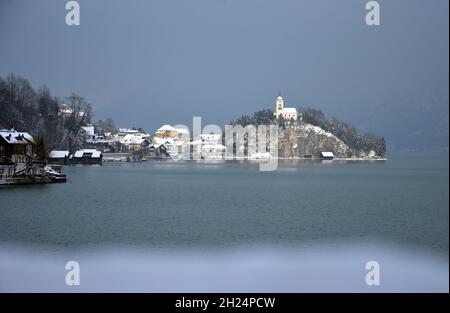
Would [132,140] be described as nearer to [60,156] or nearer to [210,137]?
[210,137]

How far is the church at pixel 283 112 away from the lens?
67938 mm

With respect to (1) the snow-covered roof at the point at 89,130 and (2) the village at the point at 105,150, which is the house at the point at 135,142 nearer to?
(2) the village at the point at 105,150

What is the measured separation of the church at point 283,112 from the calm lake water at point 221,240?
4952 centimetres

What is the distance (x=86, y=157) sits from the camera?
40.0 m

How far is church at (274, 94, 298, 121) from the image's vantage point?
6794 cm

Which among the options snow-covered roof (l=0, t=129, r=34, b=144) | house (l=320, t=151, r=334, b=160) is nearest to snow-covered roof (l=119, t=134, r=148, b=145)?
house (l=320, t=151, r=334, b=160)

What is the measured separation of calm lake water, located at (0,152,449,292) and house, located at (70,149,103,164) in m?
20.5

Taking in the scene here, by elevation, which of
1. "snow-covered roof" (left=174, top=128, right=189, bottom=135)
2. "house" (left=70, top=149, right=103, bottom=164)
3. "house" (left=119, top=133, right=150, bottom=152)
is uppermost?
"snow-covered roof" (left=174, top=128, right=189, bottom=135)

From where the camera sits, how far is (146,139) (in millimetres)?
50781

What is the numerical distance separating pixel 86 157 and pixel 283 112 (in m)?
33.8

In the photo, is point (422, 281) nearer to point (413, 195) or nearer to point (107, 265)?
point (107, 265)

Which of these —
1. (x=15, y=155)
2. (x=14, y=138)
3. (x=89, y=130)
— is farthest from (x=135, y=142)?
(x=15, y=155)

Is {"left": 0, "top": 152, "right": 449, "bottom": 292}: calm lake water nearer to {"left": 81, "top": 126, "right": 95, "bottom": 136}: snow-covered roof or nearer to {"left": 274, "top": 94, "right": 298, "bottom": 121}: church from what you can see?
{"left": 81, "top": 126, "right": 95, "bottom": 136}: snow-covered roof
